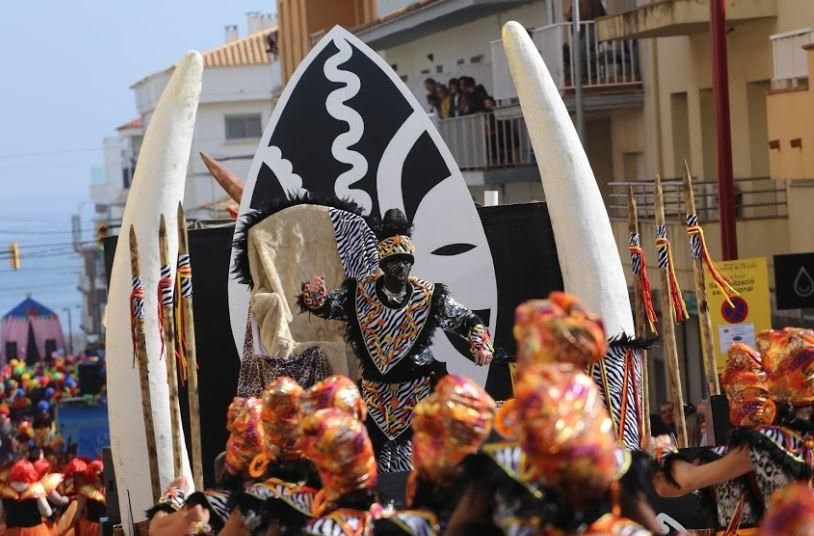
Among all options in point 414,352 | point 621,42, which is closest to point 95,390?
point 621,42

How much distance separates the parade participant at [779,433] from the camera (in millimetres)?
6258

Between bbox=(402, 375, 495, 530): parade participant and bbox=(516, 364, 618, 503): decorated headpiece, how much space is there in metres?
0.66

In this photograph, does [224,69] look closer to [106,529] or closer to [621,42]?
[621,42]

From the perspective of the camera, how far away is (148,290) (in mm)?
10797

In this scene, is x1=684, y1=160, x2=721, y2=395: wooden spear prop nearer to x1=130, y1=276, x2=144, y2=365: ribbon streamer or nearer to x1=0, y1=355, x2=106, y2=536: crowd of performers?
x1=130, y1=276, x2=144, y2=365: ribbon streamer

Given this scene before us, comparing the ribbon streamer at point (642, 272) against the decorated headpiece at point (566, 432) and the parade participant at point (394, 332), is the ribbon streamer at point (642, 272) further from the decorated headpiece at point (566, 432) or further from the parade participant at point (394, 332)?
the decorated headpiece at point (566, 432)

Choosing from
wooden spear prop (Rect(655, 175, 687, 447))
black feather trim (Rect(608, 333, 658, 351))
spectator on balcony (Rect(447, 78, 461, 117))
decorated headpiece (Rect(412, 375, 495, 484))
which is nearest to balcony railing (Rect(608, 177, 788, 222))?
spectator on balcony (Rect(447, 78, 461, 117))

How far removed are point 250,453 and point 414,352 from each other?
2.63 meters

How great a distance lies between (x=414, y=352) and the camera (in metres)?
9.16

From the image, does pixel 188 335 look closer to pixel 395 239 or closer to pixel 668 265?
pixel 395 239

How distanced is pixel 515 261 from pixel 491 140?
1576 centimetres

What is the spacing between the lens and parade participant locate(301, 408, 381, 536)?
5.51 m

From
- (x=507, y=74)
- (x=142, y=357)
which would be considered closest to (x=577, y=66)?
(x=507, y=74)

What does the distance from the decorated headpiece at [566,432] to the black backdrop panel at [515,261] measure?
6349mm
